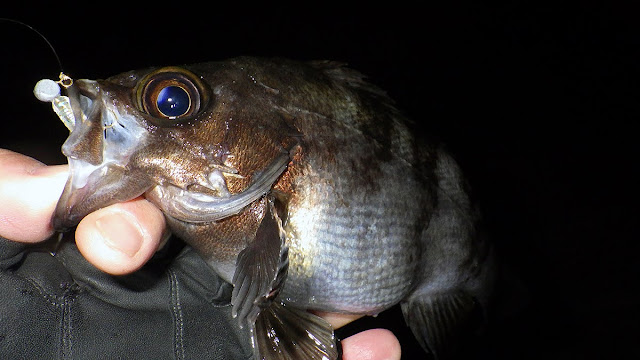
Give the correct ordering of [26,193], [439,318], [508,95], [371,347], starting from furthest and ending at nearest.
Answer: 1. [508,95]
2. [439,318]
3. [371,347]
4. [26,193]

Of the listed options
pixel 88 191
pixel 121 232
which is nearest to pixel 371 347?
pixel 121 232

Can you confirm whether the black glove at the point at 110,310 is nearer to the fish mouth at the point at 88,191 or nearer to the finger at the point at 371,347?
the fish mouth at the point at 88,191

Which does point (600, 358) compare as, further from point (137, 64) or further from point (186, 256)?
point (137, 64)

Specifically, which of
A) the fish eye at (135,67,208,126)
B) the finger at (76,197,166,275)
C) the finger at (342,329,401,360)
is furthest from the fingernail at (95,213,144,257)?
the finger at (342,329,401,360)

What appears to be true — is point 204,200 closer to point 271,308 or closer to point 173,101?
point 173,101

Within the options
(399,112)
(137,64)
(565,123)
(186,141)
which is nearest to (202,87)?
(186,141)

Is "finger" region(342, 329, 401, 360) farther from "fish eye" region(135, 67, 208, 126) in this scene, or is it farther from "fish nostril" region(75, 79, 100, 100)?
"fish nostril" region(75, 79, 100, 100)

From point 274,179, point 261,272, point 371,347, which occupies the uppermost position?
point 274,179

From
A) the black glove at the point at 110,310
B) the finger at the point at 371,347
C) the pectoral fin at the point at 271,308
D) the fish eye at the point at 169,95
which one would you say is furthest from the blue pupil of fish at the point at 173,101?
the finger at the point at 371,347
